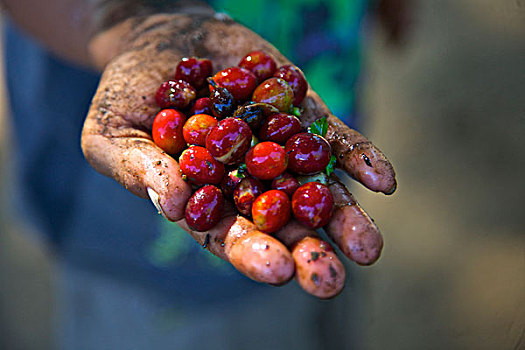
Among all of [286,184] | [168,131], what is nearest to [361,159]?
[286,184]

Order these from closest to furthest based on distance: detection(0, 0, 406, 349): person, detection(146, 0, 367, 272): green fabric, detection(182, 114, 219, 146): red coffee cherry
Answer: detection(182, 114, 219, 146): red coffee cherry, detection(0, 0, 406, 349): person, detection(146, 0, 367, 272): green fabric

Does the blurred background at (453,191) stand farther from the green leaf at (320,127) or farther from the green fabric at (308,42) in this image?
the green leaf at (320,127)

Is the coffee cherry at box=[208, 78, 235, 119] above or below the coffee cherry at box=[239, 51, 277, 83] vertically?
below

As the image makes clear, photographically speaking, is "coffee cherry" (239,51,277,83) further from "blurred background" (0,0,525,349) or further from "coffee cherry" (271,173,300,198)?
"blurred background" (0,0,525,349)

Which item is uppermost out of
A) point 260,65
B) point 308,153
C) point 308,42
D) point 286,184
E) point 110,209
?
point 308,42

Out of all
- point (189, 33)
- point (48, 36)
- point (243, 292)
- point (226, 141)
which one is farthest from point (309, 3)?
point (243, 292)

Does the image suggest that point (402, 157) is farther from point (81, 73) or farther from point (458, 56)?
point (81, 73)

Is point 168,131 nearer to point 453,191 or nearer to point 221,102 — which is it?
point 221,102

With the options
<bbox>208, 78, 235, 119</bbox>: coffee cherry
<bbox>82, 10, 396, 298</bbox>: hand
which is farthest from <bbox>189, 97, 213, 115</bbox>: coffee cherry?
<bbox>82, 10, 396, 298</bbox>: hand
